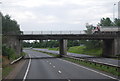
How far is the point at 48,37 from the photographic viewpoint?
6019cm

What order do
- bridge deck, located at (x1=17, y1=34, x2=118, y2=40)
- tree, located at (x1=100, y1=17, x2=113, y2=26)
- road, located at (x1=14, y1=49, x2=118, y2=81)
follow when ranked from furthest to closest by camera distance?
tree, located at (x1=100, y1=17, x2=113, y2=26)
bridge deck, located at (x1=17, y1=34, x2=118, y2=40)
road, located at (x1=14, y1=49, x2=118, y2=81)

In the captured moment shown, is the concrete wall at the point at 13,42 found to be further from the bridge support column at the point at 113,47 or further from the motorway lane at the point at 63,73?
the motorway lane at the point at 63,73

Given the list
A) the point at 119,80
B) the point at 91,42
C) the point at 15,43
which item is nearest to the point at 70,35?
the point at 15,43

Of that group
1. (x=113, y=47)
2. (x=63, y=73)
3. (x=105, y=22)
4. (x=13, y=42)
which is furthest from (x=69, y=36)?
(x=105, y=22)

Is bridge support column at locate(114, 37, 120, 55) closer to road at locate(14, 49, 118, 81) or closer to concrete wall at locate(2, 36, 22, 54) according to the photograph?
concrete wall at locate(2, 36, 22, 54)

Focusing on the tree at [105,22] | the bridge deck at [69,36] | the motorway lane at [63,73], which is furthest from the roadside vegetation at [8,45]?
the tree at [105,22]

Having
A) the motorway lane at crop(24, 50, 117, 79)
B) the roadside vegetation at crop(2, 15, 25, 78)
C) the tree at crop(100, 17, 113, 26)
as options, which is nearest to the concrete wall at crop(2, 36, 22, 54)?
the roadside vegetation at crop(2, 15, 25, 78)

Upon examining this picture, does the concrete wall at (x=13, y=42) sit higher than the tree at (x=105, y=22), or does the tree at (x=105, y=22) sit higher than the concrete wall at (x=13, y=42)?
the tree at (x=105, y=22)

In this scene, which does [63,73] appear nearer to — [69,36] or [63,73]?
[63,73]

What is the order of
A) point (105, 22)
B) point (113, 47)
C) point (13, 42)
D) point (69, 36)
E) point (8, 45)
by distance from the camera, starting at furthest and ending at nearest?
1. point (105, 22)
2. point (69, 36)
3. point (113, 47)
4. point (13, 42)
5. point (8, 45)

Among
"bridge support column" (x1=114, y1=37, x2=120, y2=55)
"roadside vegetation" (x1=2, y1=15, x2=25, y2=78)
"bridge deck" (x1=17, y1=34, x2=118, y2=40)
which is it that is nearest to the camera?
"roadside vegetation" (x1=2, y1=15, x2=25, y2=78)

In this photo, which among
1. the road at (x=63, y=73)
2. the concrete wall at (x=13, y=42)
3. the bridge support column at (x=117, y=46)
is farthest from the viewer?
the bridge support column at (x=117, y=46)

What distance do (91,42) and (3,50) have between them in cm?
5733

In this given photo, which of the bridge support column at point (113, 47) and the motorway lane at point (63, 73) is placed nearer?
the motorway lane at point (63, 73)
